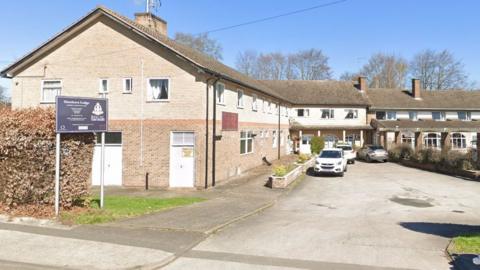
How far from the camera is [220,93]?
21203 mm

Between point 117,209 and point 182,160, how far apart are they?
6.68m

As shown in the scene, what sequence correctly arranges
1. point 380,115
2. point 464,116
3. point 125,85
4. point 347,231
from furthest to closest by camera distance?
point 464,116 < point 380,115 < point 125,85 < point 347,231

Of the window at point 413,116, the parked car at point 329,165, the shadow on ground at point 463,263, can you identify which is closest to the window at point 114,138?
the parked car at point 329,165

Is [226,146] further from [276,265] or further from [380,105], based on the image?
[380,105]

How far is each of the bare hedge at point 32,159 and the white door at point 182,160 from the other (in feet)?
24.5

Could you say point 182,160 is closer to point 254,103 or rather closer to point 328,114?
point 254,103

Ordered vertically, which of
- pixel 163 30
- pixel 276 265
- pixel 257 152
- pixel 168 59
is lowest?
pixel 276 265

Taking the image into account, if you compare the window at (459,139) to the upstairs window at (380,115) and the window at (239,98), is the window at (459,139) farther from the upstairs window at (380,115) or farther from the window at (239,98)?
the window at (239,98)

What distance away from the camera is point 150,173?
19.3 meters

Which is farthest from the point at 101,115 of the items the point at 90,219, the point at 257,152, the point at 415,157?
the point at 415,157

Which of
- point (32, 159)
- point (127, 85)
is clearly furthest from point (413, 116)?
point (32, 159)

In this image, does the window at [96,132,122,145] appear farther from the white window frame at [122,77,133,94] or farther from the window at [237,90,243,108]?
the window at [237,90,243,108]

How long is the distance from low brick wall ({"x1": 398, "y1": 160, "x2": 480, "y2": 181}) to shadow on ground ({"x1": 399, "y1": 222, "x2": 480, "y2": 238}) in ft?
45.5

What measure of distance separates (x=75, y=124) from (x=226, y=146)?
427 inches
